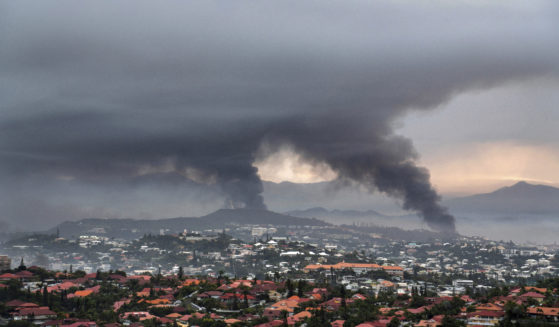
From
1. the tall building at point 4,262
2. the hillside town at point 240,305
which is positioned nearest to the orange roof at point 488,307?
the hillside town at point 240,305

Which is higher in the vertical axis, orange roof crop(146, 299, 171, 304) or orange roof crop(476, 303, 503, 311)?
orange roof crop(476, 303, 503, 311)

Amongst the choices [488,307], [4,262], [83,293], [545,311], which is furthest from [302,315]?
[4,262]

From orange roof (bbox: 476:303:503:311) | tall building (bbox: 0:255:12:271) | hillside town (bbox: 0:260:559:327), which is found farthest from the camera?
tall building (bbox: 0:255:12:271)

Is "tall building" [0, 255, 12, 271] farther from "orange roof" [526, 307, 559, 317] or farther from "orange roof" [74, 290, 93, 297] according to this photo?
"orange roof" [526, 307, 559, 317]

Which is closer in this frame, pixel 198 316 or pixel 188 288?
pixel 198 316

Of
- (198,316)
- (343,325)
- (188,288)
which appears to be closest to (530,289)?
(343,325)

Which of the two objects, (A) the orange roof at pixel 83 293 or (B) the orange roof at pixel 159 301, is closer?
(B) the orange roof at pixel 159 301

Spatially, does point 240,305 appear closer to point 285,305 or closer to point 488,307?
point 285,305

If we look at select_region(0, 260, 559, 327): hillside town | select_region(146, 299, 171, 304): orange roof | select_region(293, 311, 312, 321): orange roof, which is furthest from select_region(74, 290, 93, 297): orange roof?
select_region(293, 311, 312, 321): orange roof

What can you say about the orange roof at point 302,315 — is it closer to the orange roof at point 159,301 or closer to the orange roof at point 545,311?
the orange roof at point 159,301

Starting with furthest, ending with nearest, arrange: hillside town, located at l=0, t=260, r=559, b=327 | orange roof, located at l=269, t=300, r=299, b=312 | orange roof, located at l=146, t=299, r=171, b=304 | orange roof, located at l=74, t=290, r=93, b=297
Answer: orange roof, located at l=74, t=290, r=93, b=297, orange roof, located at l=146, t=299, r=171, b=304, orange roof, located at l=269, t=300, r=299, b=312, hillside town, located at l=0, t=260, r=559, b=327

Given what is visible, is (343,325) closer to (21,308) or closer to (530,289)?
(530,289)
